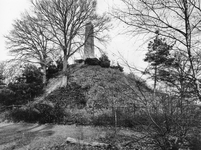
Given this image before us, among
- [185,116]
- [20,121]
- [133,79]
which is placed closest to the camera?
[185,116]

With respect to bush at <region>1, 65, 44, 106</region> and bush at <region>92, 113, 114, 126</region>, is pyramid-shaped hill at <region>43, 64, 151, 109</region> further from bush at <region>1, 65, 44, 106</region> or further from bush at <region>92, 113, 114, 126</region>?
bush at <region>1, 65, 44, 106</region>

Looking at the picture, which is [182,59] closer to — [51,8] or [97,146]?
[97,146]

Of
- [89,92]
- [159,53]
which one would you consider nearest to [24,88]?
[89,92]

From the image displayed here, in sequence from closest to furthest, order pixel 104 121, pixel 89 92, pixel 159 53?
pixel 159 53
pixel 104 121
pixel 89 92

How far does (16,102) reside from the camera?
33.1 feet

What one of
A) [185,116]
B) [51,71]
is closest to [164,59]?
[185,116]

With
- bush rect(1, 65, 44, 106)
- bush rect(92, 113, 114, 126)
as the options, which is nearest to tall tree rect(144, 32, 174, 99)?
bush rect(92, 113, 114, 126)

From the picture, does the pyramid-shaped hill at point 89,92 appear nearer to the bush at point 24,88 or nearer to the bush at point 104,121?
the bush at point 104,121

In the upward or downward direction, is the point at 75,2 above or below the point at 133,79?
above

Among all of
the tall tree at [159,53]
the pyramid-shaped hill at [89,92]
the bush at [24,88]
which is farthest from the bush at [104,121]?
the bush at [24,88]

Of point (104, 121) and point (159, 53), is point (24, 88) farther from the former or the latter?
point (159, 53)

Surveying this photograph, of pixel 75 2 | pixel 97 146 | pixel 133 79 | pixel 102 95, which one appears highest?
pixel 75 2

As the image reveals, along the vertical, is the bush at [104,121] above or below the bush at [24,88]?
below

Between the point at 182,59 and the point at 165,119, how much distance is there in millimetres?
1152
